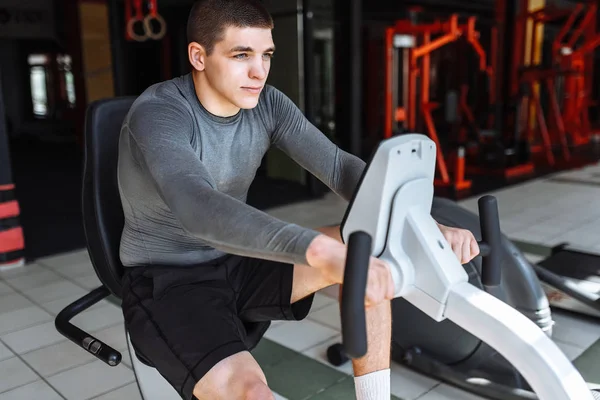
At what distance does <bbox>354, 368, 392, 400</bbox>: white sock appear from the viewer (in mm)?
1176

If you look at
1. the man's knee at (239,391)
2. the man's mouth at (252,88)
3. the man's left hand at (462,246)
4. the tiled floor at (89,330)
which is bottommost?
the tiled floor at (89,330)

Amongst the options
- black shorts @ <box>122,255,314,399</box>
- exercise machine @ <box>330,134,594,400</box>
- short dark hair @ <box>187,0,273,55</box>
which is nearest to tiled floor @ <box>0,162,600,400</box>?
black shorts @ <box>122,255,314,399</box>

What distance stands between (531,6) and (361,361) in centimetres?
727

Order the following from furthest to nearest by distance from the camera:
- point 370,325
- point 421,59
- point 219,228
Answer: point 421,59, point 370,325, point 219,228

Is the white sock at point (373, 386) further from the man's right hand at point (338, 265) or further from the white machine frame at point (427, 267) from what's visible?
the man's right hand at point (338, 265)

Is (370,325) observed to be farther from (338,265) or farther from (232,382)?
(338,265)

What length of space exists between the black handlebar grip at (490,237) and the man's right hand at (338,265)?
0.31 metres

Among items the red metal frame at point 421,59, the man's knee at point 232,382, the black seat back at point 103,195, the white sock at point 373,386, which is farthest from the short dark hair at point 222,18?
the red metal frame at point 421,59

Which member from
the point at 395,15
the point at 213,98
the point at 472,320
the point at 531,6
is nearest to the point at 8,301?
the point at 213,98

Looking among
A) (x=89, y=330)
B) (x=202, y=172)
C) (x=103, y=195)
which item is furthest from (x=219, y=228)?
(x=89, y=330)

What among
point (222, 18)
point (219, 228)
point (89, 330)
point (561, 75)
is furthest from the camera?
point (561, 75)

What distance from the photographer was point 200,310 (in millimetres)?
1137

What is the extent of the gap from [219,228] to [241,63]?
0.39m

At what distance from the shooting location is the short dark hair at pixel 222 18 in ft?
3.54
